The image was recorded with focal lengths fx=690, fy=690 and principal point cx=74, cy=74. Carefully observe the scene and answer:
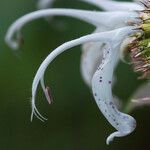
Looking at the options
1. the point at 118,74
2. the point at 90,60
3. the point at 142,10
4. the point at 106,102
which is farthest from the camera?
the point at 118,74

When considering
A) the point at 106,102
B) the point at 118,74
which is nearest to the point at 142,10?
the point at 106,102

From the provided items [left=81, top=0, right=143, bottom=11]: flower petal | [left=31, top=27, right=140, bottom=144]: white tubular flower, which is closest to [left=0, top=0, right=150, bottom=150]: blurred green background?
[left=81, top=0, right=143, bottom=11]: flower petal

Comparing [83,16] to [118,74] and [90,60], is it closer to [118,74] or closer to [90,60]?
[90,60]

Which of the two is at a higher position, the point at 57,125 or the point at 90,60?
the point at 90,60

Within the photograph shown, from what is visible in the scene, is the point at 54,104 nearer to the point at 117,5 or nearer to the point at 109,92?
the point at 117,5

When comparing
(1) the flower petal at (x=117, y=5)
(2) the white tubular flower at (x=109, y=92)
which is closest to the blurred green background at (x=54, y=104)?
(1) the flower petal at (x=117, y=5)

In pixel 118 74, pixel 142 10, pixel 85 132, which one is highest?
pixel 142 10

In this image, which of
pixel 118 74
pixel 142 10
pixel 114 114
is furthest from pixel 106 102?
pixel 118 74

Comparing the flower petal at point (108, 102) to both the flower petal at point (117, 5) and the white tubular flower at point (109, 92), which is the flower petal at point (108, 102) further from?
the flower petal at point (117, 5)

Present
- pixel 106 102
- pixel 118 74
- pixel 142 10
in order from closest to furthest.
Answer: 1. pixel 106 102
2. pixel 142 10
3. pixel 118 74

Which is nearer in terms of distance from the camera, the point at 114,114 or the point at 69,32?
the point at 114,114
